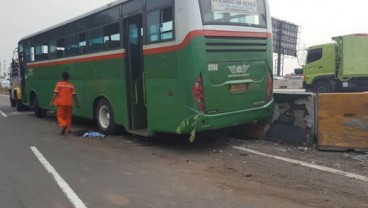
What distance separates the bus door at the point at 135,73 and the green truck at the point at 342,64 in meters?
12.0

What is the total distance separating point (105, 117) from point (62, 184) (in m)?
4.66

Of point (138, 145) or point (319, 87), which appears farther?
point (319, 87)

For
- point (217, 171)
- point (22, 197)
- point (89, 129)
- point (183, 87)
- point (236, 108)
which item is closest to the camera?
point (22, 197)

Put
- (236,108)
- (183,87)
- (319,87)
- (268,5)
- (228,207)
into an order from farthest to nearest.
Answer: (319,87)
(268,5)
(236,108)
(183,87)
(228,207)

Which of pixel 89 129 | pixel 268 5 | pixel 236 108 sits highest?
pixel 268 5

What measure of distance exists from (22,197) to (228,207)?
8.77 feet

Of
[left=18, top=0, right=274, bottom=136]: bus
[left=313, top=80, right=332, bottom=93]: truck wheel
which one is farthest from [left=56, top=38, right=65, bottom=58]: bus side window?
[left=313, top=80, right=332, bottom=93]: truck wheel

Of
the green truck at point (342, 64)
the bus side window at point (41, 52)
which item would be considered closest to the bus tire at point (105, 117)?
the bus side window at point (41, 52)

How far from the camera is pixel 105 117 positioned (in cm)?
1064

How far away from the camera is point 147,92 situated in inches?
333

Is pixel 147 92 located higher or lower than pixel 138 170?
higher

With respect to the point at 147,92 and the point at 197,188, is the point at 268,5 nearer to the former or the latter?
the point at 147,92

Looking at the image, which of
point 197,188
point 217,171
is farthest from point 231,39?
point 197,188

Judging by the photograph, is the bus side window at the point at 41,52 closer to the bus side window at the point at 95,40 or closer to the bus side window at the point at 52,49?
the bus side window at the point at 52,49
